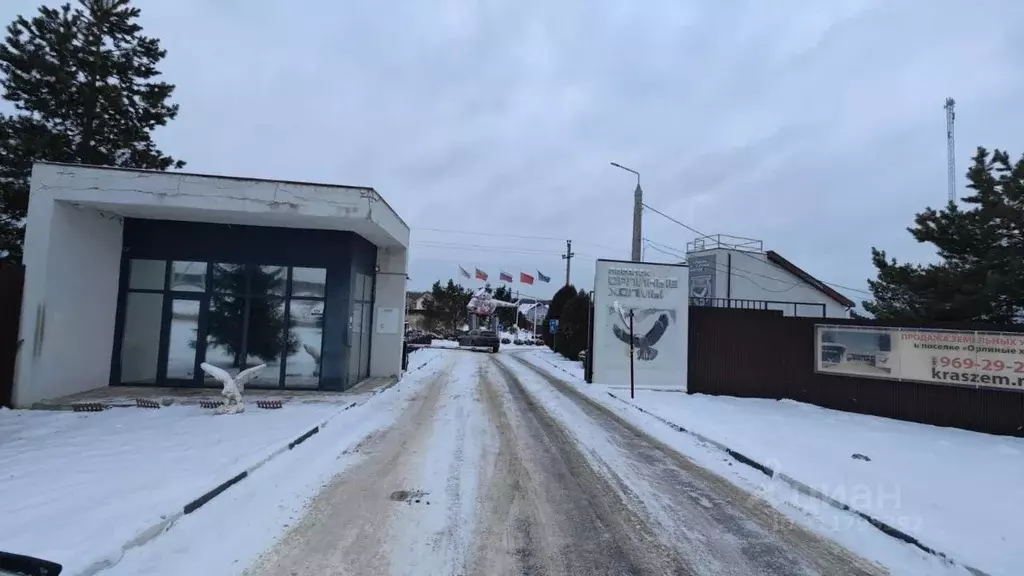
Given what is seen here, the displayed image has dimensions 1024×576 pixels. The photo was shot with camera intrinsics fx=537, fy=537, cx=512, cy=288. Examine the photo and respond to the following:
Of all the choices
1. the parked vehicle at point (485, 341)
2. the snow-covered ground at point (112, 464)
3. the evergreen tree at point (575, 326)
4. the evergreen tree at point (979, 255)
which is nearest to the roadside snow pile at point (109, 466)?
the snow-covered ground at point (112, 464)

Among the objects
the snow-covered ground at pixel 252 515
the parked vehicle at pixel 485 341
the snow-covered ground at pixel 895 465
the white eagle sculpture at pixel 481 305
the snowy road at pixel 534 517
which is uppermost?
the white eagle sculpture at pixel 481 305

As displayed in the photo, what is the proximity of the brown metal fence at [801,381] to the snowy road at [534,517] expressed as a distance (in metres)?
6.85

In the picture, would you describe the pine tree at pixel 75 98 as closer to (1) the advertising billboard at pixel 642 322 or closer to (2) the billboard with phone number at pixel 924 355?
(1) the advertising billboard at pixel 642 322

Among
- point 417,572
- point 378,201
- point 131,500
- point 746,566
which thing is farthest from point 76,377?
point 746,566

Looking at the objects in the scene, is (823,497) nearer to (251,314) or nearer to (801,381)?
(801,381)

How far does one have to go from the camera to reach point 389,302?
55.6 ft

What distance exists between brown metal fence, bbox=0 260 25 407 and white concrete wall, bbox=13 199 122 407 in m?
0.14

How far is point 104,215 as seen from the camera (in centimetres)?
1186

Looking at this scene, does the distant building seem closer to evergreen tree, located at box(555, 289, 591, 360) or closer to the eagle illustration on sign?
evergreen tree, located at box(555, 289, 591, 360)

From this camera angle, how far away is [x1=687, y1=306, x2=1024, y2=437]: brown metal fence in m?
10.6

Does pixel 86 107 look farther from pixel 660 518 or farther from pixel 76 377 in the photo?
pixel 660 518

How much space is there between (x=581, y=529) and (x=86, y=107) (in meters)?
23.8

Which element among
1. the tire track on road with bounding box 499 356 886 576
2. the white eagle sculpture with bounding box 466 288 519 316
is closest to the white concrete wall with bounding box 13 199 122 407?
the tire track on road with bounding box 499 356 886 576

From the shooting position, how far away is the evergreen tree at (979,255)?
1262 cm
